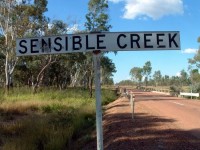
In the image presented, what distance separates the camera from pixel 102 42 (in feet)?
18.3

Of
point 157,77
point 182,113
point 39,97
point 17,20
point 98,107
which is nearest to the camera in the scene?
point 98,107

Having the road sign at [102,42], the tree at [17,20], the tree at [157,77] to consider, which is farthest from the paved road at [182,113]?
the tree at [157,77]

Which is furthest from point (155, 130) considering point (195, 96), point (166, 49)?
point (195, 96)

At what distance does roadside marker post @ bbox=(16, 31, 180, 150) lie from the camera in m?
5.50

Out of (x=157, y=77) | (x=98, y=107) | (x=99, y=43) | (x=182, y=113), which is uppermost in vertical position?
(x=157, y=77)

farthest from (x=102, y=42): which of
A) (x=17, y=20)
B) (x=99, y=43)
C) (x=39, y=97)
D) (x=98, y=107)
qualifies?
(x=17, y=20)

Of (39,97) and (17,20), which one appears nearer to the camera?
(39,97)

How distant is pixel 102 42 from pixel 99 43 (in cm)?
5

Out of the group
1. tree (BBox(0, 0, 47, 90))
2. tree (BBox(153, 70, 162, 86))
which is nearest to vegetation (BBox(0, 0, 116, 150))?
tree (BBox(0, 0, 47, 90))

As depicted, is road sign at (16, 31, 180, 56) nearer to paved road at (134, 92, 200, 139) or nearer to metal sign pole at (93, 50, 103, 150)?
metal sign pole at (93, 50, 103, 150)

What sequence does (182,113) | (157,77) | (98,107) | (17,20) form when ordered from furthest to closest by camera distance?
1. (157,77)
2. (17,20)
3. (182,113)
4. (98,107)

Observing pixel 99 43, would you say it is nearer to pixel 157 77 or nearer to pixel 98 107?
pixel 98 107

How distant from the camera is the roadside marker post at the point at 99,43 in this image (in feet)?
18.1

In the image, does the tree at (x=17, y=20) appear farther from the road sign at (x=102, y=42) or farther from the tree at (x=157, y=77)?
the tree at (x=157, y=77)
